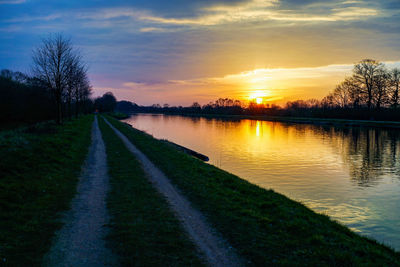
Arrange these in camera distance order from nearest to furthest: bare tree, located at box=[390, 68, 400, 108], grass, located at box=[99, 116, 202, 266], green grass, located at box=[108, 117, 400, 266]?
1. grass, located at box=[99, 116, 202, 266]
2. green grass, located at box=[108, 117, 400, 266]
3. bare tree, located at box=[390, 68, 400, 108]

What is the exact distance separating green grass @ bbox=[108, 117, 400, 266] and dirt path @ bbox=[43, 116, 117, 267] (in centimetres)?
289

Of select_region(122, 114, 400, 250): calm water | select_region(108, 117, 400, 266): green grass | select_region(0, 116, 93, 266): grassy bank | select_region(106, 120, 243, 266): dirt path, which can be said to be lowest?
select_region(122, 114, 400, 250): calm water

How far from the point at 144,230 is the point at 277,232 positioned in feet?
11.3

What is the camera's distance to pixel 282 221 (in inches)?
303

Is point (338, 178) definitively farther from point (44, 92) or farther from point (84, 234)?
point (44, 92)

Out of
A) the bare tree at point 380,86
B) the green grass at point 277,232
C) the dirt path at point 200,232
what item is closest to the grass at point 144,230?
the dirt path at point 200,232

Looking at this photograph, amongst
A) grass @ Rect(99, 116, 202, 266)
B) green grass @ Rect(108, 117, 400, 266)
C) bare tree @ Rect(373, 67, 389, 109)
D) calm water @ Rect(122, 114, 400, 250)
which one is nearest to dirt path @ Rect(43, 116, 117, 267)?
grass @ Rect(99, 116, 202, 266)

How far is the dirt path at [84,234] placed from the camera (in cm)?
536

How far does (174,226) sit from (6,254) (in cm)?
366

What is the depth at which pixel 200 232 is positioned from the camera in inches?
264

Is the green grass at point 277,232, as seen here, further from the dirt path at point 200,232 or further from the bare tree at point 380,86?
the bare tree at point 380,86

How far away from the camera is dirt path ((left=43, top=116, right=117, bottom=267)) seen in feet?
17.6

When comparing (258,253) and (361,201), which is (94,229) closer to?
(258,253)

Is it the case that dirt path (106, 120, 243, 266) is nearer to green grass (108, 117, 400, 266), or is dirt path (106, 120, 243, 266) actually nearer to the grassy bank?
green grass (108, 117, 400, 266)
